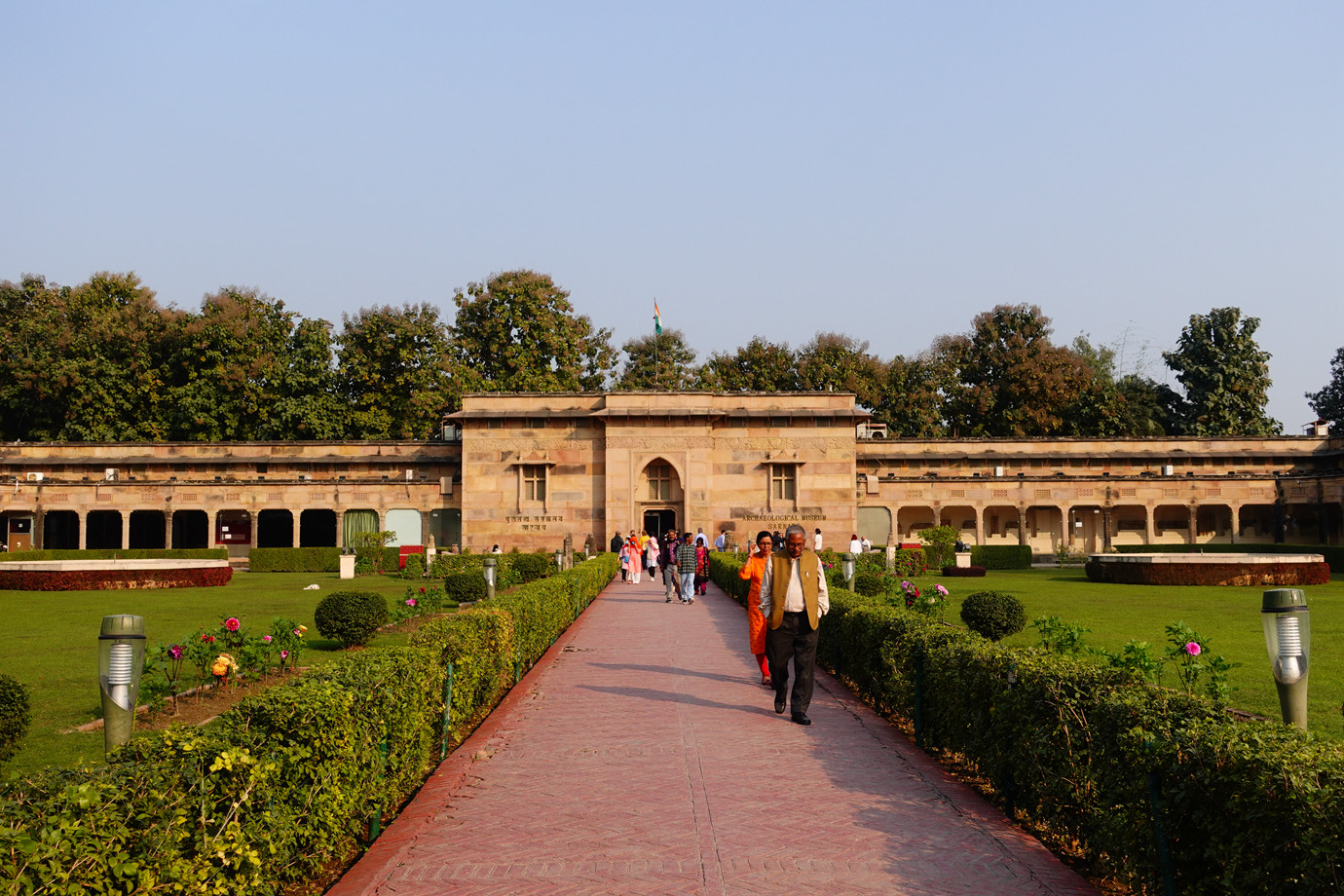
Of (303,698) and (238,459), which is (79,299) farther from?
(303,698)

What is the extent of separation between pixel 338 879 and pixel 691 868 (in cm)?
198

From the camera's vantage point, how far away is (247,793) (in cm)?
462

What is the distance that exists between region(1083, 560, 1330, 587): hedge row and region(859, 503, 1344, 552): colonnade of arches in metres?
17.4

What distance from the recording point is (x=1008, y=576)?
Result: 1318 inches

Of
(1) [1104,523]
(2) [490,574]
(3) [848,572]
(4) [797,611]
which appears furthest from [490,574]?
(1) [1104,523]

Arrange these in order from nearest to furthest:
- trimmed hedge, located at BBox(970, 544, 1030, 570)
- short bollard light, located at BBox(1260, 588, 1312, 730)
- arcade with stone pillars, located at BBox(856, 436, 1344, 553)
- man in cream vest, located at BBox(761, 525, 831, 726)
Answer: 1. short bollard light, located at BBox(1260, 588, 1312, 730)
2. man in cream vest, located at BBox(761, 525, 831, 726)
3. trimmed hedge, located at BBox(970, 544, 1030, 570)
4. arcade with stone pillars, located at BBox(856, 436, 1344, 553)

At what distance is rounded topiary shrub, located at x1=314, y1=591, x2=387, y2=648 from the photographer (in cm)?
1501

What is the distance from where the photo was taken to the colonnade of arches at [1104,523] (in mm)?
46688

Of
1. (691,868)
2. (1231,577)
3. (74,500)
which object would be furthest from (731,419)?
(691,868)

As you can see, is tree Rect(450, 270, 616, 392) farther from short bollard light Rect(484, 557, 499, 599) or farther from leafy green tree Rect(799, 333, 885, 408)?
short bollard light Rect(484, 557, 499, 599)

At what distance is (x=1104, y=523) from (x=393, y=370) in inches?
1445

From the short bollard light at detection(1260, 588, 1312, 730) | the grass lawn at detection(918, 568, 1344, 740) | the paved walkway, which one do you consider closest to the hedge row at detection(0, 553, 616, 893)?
the paved walkway

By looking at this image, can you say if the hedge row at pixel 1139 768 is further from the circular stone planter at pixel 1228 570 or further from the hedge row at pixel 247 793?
the circular stone planter at pixel 1228 570

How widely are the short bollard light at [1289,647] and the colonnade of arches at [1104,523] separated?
40309 millimetres
